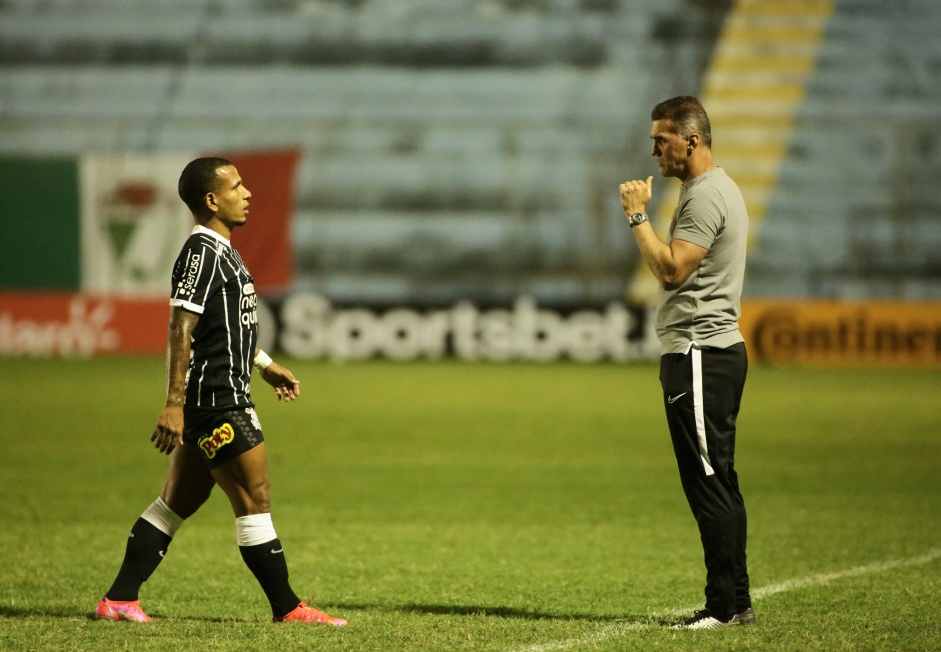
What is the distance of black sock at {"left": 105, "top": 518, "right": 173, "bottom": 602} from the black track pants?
1.96 meters

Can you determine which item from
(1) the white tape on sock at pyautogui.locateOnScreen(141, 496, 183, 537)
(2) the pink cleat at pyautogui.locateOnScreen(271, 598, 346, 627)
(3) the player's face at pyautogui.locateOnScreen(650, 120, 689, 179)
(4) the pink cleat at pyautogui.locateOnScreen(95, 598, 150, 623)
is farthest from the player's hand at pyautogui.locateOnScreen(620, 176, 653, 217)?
(4) the pink cleat at pyautogui.locateOnScreen(95, 598, 150, 623)

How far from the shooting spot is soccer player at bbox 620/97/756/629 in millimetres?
4656

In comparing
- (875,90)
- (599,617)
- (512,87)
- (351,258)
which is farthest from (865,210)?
(599,617)

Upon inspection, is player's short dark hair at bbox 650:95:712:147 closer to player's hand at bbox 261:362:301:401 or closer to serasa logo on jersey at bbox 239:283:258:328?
serasa logo on jersey at bbox 239:283:258:328

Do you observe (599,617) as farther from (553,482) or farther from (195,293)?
(553,482)

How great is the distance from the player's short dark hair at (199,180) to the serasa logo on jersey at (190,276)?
23 cm

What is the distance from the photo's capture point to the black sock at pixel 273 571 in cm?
469

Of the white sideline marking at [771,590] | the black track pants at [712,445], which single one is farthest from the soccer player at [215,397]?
the black track pants at [712,445]

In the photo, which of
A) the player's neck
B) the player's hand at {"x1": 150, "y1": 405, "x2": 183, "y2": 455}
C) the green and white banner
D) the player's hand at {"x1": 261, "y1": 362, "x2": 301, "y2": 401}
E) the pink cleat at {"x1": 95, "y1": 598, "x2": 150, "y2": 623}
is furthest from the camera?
the green and white banner

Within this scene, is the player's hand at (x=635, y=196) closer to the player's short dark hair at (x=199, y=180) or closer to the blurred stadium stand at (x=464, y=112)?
the player's short dark hair at (x=199, y=180)

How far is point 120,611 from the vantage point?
16.0 ft

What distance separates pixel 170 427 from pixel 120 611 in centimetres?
89

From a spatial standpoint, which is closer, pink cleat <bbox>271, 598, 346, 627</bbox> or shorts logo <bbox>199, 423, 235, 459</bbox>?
shorts logo <bbox>199, 423, 235, 459</bbox>

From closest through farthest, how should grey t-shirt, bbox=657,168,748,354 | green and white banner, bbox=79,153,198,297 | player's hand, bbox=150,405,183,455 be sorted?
player's hand, bbox=150,405,183,455
grey t-shirt, bbox=657,168,748,354
green and white banner, bbox=79,153,198,297
